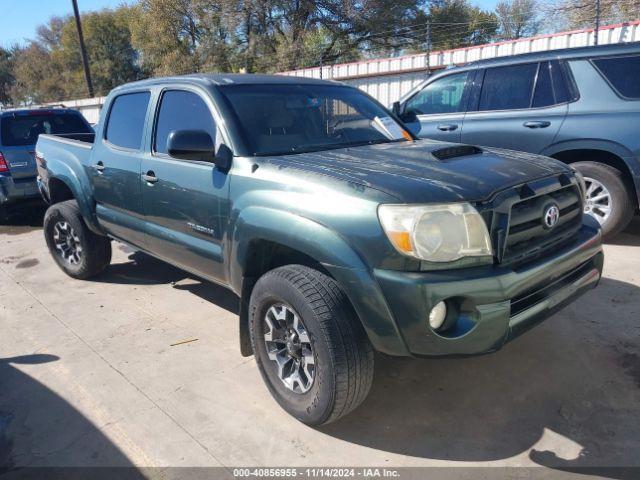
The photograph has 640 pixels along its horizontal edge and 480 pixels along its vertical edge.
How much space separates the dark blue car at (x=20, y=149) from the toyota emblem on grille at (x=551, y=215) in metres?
7.26

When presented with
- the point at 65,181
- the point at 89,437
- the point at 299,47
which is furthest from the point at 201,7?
the point at 89,437

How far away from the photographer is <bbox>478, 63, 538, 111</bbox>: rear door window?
5582 millimetres

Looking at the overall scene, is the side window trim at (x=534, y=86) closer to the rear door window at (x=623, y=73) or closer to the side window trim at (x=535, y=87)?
the side window trim at (x=535, y=87)

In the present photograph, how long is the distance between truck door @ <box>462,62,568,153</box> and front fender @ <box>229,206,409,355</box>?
3795mm

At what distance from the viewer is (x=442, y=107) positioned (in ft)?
20.5

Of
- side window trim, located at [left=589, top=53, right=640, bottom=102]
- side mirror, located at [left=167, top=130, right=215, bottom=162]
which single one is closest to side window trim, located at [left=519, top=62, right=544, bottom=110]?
side window trim, located at [left=589, top=53, right=640, bottom=102]

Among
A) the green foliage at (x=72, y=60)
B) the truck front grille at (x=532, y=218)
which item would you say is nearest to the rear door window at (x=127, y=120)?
the truck front grille at (x=532, y=218)

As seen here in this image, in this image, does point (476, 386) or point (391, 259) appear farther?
point (476, 386)

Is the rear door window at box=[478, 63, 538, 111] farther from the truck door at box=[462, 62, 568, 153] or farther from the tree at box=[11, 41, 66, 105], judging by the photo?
the tree at box=[11, 41, 66, 105]

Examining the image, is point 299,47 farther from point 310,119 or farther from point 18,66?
point 18,66

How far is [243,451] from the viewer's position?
2.65m

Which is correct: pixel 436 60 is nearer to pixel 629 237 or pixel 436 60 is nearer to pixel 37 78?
pixel 629 237

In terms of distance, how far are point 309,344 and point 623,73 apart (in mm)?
4394

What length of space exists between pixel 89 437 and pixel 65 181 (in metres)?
3.00
